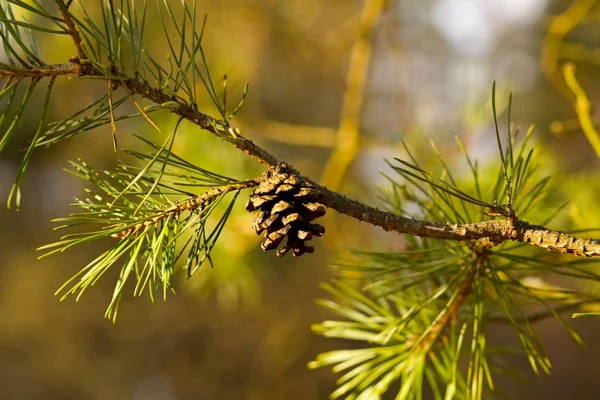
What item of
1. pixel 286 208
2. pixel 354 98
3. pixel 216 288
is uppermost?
pixel 354 98

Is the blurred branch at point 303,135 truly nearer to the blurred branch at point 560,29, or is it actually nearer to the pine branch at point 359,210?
the blurred branch at point 560,29

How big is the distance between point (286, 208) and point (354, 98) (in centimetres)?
49

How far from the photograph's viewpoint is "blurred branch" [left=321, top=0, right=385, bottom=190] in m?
0.65

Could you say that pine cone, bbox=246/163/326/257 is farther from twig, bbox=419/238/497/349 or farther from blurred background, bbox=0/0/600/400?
blurred background, bbox=0/0/600/400

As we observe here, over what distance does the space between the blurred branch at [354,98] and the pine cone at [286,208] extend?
46cm

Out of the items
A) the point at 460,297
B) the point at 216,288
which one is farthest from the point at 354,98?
the point at 216,288

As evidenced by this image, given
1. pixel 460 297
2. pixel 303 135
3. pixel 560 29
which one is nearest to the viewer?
pixel 460 297

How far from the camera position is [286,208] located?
22cm

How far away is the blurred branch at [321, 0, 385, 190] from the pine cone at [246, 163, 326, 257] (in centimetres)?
46

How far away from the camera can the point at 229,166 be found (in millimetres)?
661

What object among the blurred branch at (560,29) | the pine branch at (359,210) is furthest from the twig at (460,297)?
the blurred branch at (560,29)

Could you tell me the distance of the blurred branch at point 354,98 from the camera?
0.65m

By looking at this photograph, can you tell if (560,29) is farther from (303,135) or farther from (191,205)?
(191,205)

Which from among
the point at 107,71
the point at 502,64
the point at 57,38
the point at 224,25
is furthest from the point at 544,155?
the point at 502,64
